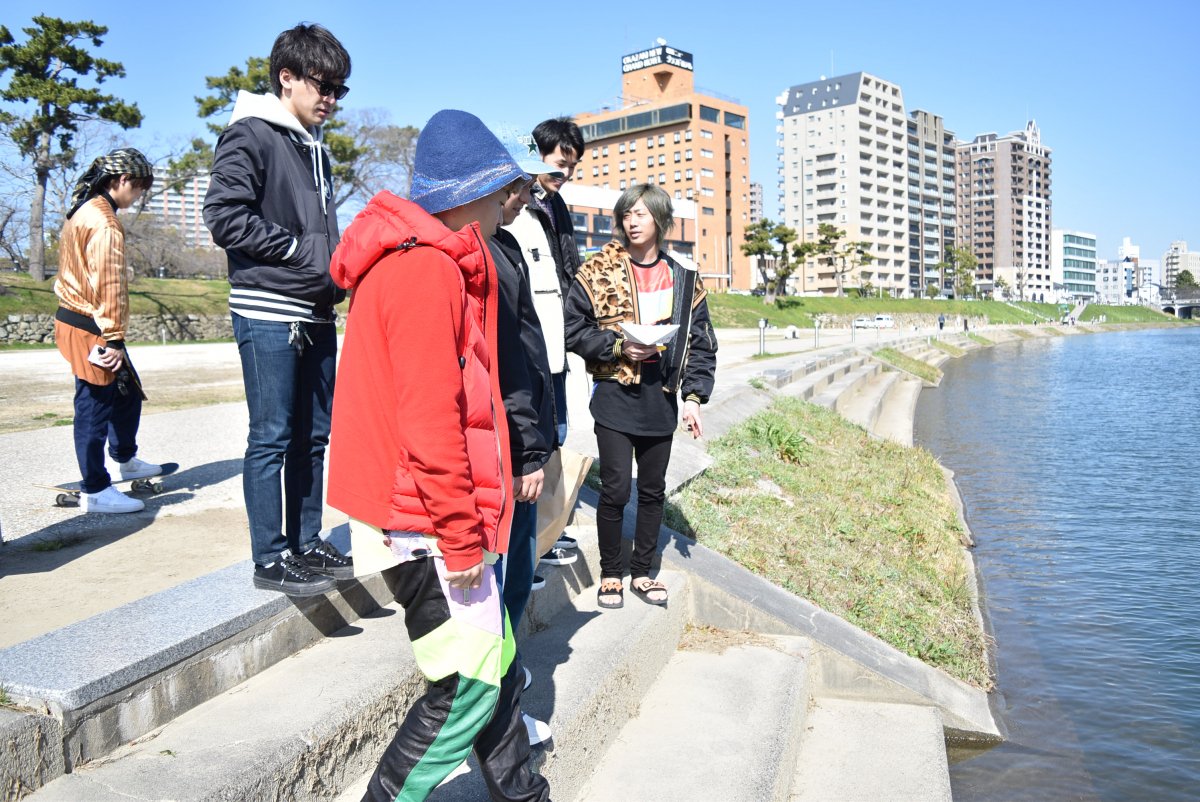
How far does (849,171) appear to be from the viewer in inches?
4373

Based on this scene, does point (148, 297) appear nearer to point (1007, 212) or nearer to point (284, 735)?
point (284, 735)

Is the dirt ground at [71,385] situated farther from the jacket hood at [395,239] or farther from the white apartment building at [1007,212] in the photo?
the white apartment building at [1007,212]

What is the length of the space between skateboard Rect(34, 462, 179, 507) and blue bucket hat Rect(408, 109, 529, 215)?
3.45 m

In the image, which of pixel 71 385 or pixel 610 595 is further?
pixel 71 385

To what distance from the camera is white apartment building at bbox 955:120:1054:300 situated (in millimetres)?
148125

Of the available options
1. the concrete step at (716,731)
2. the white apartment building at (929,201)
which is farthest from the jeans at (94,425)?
the white apartment building at (929,201)

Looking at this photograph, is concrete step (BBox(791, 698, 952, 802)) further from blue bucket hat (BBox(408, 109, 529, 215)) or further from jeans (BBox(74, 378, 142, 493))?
jeans (BBox(74, 378, 142, 493))

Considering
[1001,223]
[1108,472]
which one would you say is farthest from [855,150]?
[1108,472]

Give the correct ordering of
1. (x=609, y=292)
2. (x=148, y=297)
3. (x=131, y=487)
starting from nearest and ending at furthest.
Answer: (x=609, y=292), (x=131, y=487), (x=148, y=297)

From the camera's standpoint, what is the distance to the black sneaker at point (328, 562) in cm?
→ 303

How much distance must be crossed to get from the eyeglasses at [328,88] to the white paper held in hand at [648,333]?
4.93 feet

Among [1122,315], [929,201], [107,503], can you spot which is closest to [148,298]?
[107,503]

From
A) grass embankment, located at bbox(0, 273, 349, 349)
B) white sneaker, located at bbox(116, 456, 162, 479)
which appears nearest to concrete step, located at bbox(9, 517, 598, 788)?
white sneaker, located at bbox(116, 456, 162, 479)

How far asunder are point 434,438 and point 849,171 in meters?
117
